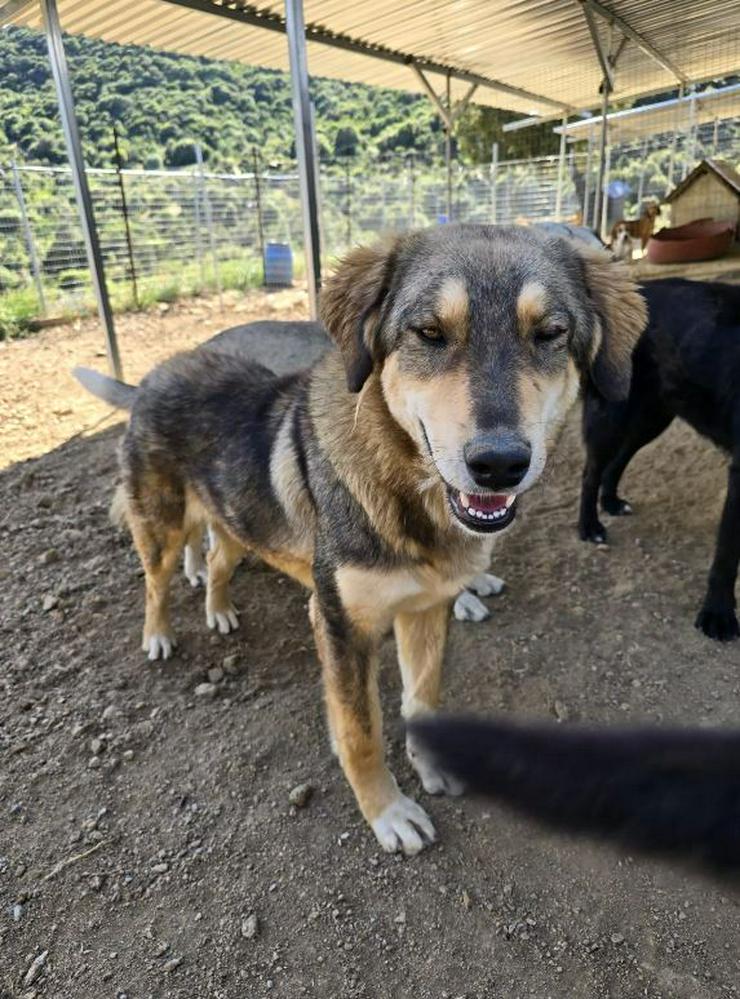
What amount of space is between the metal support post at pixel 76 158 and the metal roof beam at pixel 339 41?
3.66 feet

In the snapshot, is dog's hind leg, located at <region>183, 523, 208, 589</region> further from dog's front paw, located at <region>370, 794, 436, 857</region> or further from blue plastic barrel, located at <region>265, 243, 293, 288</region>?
blue plastic barrel, located at <region>265, 243, 293, 288</region>

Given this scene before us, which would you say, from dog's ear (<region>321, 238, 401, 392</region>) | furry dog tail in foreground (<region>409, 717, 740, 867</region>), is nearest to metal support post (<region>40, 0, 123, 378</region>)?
dog's ear (<region>321, 238, 401, 392</region>)

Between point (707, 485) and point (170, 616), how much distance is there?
3.68 meters

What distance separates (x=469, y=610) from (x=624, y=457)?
1.79 metres

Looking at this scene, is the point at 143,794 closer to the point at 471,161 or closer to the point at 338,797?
the point at 338,797

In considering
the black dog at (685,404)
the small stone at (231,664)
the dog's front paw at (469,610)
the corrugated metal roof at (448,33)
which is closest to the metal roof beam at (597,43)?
the corrugated metal roof at (448,33)

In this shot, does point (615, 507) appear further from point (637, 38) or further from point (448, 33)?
point (637, 38)

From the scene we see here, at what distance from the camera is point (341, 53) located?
9.44 m

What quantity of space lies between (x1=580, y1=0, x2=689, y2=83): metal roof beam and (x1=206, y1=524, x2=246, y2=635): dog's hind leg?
8.55 meters

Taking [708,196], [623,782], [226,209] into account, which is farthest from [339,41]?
[623,782]

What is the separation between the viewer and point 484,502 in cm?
194

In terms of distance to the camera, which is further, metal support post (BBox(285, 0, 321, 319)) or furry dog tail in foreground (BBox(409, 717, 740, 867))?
metal support post (BBox(285, 0, 321, 319))

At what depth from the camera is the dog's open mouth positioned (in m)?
1.94

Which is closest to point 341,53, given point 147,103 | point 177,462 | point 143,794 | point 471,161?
point 177,462
